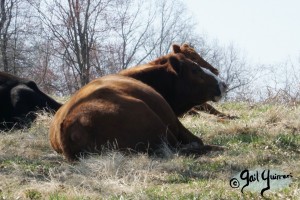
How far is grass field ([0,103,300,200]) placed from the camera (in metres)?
4.46

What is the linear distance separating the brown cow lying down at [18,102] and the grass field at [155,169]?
6.60 ft

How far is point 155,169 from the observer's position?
543 centimetres

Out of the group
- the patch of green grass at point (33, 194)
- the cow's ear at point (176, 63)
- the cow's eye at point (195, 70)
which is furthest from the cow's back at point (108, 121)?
the cow's eye at point (195, 70)

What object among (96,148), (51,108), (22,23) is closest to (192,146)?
(96,148)

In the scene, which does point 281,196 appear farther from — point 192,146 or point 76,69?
point 76,69

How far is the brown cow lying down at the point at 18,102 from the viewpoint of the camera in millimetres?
9938

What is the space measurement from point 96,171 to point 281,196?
73.6 inches

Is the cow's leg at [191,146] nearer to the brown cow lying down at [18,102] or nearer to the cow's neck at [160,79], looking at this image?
the cow's neck at [160,79]

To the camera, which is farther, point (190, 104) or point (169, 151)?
point (190, 104)

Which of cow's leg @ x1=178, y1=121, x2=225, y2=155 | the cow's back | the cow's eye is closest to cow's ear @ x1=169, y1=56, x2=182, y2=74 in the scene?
the cow's eye

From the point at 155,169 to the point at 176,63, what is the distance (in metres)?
3.28

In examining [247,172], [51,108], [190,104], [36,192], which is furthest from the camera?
[51,108]

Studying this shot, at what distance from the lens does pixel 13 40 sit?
34.7 m

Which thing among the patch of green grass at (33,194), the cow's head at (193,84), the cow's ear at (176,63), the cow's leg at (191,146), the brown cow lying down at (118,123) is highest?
the cow's ear at (176,63)
